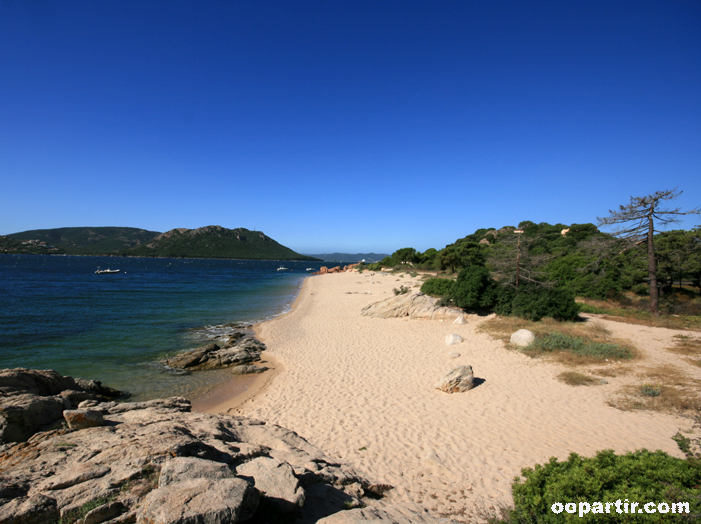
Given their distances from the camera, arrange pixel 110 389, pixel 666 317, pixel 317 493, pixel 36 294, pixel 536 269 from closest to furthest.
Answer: pixel 317 493
pixel 110 389
pixel 666 317
pixel 536 269
pixel 36 294

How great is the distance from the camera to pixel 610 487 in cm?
358

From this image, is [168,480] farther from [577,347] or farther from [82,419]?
[577,347]

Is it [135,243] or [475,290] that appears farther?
[135,243]

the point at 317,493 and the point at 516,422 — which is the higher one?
the point at 317,493

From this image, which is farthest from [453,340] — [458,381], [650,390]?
[650,390]

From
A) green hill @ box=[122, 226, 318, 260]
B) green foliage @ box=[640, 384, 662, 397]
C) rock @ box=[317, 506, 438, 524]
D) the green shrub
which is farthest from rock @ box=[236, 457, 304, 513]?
green hill @ box=[122, 226, 318, 260]

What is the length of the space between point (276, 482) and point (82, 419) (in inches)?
154

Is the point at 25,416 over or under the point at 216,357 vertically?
over

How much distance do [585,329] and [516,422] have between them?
982 centimetres

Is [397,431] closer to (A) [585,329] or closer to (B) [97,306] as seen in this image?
(A) [585,329]

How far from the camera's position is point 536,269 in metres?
19.2

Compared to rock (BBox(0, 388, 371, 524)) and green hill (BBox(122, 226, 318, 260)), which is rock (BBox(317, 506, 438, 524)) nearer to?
rock (BBox(0, 388, 371, 524))

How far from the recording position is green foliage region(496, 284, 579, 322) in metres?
16.4

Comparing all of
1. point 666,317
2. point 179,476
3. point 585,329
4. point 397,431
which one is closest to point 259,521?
point 179,476
